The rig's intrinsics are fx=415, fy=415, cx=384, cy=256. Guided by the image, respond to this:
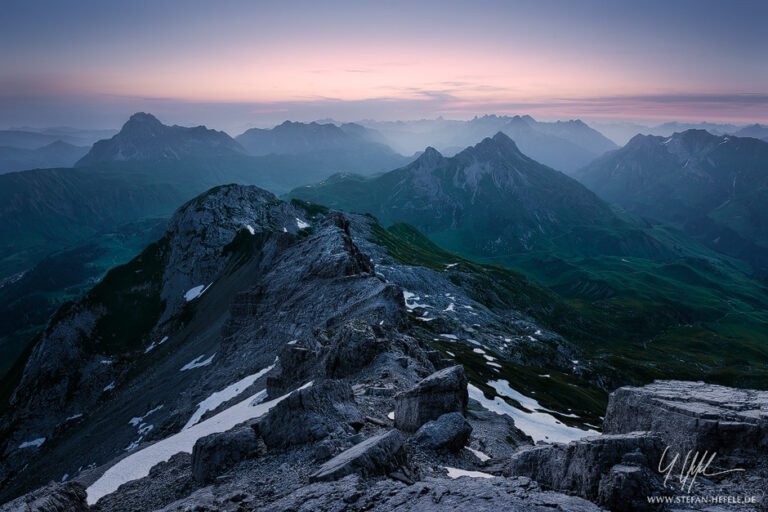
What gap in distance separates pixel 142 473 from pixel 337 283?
4684 cm

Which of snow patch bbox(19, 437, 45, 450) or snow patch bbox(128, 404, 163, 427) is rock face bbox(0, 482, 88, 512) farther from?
snow patch bbox(19, 437, 45, 450)

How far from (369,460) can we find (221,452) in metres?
11.0

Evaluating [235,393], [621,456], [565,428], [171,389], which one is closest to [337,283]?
[235,393]

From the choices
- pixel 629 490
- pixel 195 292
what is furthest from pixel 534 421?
pixel 195 292

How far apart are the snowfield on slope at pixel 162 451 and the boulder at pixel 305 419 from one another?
5.97 metres

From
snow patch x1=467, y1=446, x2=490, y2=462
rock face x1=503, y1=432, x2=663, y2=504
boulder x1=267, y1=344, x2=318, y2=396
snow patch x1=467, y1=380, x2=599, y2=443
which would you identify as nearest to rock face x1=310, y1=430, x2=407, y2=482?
rock face x1=503, y1=432, x2=663, y2=504

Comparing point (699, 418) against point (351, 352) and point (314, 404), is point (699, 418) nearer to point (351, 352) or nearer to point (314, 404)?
point (314, 404)

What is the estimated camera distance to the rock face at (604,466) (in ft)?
48.4

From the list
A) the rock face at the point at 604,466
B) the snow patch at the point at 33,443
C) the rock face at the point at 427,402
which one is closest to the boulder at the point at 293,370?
the rock face at the point at 427,402

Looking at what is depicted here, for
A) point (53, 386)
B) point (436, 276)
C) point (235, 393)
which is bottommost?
point (53, 386)

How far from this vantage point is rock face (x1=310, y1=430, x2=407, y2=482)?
18.9 m

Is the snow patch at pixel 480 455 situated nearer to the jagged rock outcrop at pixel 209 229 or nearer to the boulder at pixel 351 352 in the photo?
the boulder at pixel 351 352

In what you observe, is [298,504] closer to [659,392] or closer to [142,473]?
[659,392]

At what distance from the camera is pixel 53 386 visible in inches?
4326
